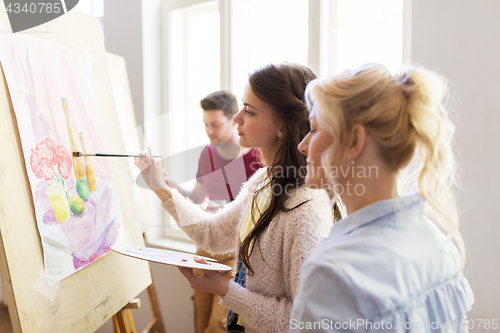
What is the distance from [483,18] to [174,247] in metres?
2.00

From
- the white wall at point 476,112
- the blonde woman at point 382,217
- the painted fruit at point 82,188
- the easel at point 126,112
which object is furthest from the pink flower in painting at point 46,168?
the white wall at point 476,112

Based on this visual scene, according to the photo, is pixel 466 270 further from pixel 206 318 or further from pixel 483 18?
pixel 206 318

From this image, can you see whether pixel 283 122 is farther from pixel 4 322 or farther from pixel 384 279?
pixel 4 322

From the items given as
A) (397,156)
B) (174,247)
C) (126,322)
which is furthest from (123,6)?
(397,156)

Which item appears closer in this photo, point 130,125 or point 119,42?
point 130,125

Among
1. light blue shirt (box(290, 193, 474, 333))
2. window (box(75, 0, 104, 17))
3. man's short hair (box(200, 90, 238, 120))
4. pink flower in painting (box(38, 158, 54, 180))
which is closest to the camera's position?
light blue shirt (box(290, 193, 474, 333))

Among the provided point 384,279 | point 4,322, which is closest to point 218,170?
point 4,322

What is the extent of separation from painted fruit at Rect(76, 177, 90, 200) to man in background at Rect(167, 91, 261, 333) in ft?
1.10

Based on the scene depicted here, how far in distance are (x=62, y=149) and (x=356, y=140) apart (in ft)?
2.68

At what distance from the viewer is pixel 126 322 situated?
47.6 inches

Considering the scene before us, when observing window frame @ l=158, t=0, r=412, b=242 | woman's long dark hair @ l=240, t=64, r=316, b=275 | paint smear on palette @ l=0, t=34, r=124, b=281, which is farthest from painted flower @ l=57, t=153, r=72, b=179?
woman's long dark hair @ l=240, t=64, r=316, b=275

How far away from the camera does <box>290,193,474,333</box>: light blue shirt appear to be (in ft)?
1.65

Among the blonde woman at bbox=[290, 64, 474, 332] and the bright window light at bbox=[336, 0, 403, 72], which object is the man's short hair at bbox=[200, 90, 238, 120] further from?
the blonde woman at bbox=[290, 64, 474, 332]

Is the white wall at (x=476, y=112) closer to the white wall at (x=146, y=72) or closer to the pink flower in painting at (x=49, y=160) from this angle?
the pink flower in painting at (x=49, y=160)
